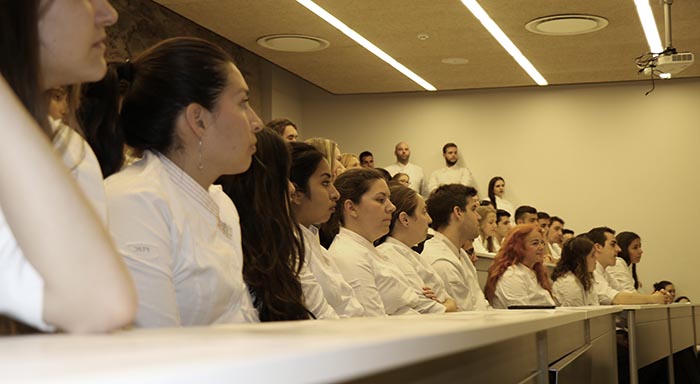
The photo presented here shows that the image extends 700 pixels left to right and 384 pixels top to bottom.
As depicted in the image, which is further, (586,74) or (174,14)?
(586,74)

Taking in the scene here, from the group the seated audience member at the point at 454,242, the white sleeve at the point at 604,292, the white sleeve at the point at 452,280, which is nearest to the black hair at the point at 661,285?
the white sleeve at the point at 604,292

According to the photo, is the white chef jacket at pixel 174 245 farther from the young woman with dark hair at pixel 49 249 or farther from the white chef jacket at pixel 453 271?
the white chef jacket at pixel 453 271

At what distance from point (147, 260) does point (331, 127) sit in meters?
10.7

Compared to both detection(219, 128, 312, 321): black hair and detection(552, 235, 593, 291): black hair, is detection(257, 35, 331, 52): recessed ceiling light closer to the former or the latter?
detection(552, 235, 593, 291): black hair

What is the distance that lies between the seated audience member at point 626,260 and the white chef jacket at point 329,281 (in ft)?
20.8

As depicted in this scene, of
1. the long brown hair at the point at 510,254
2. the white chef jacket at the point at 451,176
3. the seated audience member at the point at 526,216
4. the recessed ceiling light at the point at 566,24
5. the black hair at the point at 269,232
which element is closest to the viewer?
the black hair at the point at 269,232

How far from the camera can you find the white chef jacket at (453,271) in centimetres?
507

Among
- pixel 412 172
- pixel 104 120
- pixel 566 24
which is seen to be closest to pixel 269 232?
pixel 104 120

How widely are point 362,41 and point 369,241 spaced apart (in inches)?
208

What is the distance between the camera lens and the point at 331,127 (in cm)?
1241

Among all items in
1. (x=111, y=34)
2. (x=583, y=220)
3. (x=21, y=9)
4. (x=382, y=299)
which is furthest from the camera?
(x=583, y=220)

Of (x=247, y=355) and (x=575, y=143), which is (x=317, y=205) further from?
Answer: (x=575, y=143)

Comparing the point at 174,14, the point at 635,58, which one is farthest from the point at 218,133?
the point at 635,58

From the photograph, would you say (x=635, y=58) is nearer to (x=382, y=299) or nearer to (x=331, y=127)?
(x=331, y=127)
